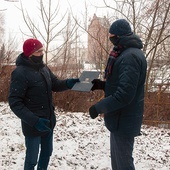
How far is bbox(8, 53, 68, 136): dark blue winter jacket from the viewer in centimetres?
254

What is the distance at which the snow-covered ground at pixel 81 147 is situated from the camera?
387 cm

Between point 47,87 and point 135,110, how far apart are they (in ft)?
3.42

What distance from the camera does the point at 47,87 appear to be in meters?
Result: 2.80

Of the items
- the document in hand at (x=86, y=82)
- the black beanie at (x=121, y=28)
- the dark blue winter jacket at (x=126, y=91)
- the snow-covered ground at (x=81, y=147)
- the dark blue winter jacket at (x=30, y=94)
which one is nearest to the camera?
the dark blue winter jacket at (x=126, y=91)

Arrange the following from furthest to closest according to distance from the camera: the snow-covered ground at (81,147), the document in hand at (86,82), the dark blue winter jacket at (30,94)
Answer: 1. the snow-covered ground at (81,147)
2. the document in hand at (86,82)
3. the dark blue winter jacket at (30,94)

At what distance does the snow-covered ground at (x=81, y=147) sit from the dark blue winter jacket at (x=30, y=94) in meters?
1.26

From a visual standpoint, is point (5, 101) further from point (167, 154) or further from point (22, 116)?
point (22, 116)

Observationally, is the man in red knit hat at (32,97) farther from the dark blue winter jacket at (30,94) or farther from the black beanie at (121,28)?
the black beanie at (121,28)

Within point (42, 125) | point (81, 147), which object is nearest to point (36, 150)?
point (42, 125)

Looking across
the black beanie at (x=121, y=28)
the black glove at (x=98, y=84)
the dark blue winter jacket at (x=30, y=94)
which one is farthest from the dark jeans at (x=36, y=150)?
the black beanie at (x=121, y=28)

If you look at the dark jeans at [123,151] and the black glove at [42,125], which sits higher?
the black glove at [42,125]

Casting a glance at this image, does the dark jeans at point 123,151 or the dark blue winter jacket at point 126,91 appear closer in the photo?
the dark blue winter jacket at point 126,91

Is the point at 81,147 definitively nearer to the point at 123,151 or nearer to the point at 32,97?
the point at 32,97

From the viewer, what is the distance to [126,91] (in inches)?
82.6
